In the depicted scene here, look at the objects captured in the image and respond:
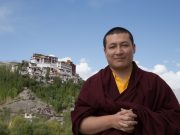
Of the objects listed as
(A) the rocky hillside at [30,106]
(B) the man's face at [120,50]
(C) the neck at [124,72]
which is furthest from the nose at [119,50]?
(A) the rocky hillside at [30,106]

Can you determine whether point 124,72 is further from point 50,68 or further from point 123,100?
point 50,68

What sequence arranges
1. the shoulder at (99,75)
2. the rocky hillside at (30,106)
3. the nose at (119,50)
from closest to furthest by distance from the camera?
the nose at (119,50)
the shoulder at (99,75)
the rocky hillside at (30,106)

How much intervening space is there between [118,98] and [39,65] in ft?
317

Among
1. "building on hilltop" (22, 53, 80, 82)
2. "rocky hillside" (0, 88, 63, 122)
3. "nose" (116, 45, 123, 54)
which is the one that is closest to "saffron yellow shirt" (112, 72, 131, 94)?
"nose" (116, 45, 123, 54)

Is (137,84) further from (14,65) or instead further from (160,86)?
(14,65)

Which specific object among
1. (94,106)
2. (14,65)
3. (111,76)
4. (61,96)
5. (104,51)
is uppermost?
(14,65)

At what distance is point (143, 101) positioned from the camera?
268 cm

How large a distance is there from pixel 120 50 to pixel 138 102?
14.4 inches

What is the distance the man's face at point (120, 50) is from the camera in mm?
2756

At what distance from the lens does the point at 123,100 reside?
105 inches

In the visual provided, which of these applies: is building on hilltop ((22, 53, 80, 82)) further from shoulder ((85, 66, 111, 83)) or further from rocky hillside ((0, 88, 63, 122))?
shoulder ((85, 66, 111, 83))

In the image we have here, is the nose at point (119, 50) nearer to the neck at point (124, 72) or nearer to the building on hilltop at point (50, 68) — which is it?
the neck at point (124, 72)

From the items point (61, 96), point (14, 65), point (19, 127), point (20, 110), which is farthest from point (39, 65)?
point (19, 127)

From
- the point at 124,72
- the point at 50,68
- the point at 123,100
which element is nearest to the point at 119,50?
the point at 124,72
